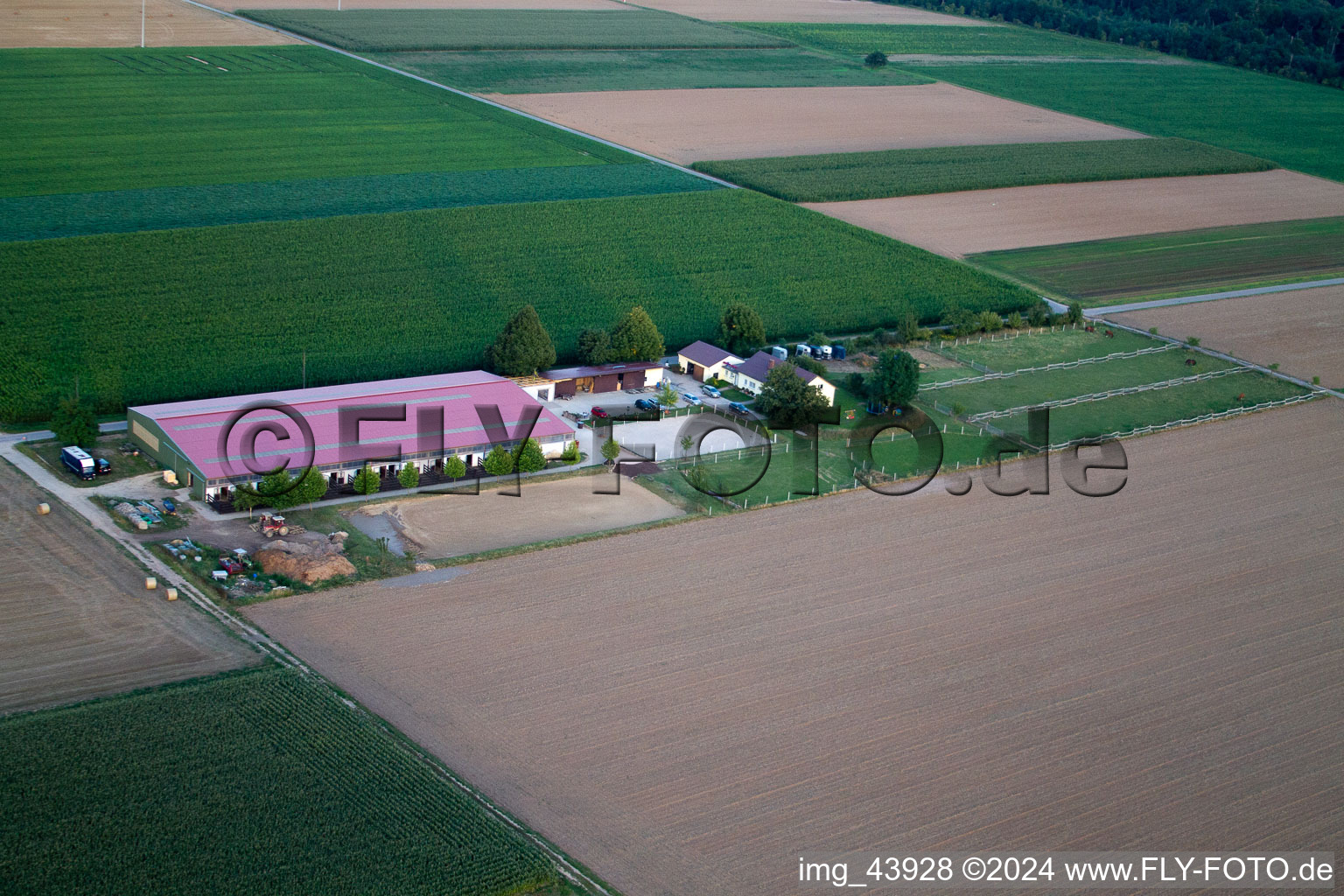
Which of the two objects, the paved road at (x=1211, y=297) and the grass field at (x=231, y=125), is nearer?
the paved road at (x=1211, y=297)

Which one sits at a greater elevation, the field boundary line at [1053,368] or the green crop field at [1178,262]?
the green crop field at [1178,262]

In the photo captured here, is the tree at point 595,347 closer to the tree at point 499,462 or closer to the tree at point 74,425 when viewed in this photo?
the tree at point 499,462

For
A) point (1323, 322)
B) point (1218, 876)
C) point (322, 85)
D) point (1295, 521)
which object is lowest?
point (1218, 876)

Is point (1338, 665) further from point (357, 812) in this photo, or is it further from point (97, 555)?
point (97, 555)

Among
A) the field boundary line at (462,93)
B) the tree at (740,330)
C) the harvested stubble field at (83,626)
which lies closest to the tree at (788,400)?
the tree at (740,330)

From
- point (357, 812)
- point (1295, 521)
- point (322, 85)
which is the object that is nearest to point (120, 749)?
point (357, 812)

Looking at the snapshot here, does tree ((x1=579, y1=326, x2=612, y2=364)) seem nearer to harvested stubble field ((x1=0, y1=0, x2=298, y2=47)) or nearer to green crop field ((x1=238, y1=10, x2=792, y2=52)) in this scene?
green crop field ((x1=238, y1=10, x2=792, y2=52))

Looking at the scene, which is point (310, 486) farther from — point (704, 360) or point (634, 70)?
point (634, 70)

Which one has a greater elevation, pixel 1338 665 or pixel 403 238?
pixel 403 238
